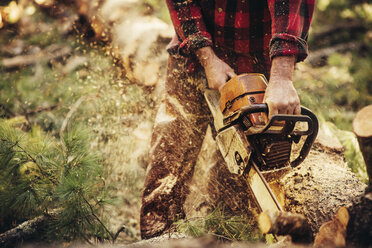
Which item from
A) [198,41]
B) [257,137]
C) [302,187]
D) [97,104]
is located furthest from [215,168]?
[97,104]

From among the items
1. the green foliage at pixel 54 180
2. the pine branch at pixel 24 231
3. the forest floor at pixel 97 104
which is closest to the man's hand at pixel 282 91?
the forest floor at pixel 97 104

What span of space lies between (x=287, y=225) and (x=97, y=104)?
2.28 m

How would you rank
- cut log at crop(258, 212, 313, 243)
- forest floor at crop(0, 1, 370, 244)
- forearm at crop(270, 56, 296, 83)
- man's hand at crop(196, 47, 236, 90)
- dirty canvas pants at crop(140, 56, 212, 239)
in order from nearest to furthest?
cut log at crop(258, 212, 313, 243)
forearm at crop(270, 56, 296, 83)
man's hand at crop(196, 47, 236, 90)
dirty canvas pants at crop(140, 56, 212, 239)
forest floor at crop(0, 1, 370, 244)

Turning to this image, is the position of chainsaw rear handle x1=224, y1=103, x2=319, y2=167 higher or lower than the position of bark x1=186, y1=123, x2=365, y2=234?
higher

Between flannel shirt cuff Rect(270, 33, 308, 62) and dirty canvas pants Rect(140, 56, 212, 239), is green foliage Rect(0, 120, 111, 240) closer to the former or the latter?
dirty canvas pants Rect(140, 56, 212, 239)

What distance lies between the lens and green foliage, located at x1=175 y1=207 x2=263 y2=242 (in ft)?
4.52

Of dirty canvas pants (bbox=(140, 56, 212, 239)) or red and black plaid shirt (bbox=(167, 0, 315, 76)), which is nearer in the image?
red and black plaid shirt (bbox=(167, 0, 315, 76))

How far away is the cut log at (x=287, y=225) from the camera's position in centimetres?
73

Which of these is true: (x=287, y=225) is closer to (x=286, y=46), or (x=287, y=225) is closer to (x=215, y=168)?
(x=286, y=46)

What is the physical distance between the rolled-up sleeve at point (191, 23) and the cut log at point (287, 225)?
1031 mm

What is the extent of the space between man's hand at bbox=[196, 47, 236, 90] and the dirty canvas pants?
370mm

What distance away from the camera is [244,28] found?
1.42 metres

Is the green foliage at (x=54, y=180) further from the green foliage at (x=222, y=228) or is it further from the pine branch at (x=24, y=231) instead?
the green foliage at (x=222, y=228)

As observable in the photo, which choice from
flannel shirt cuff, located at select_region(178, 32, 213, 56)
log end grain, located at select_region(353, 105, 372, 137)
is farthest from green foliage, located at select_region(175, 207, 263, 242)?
flannel shirt cuff, located at select_region(178, 32, 213, 56)
